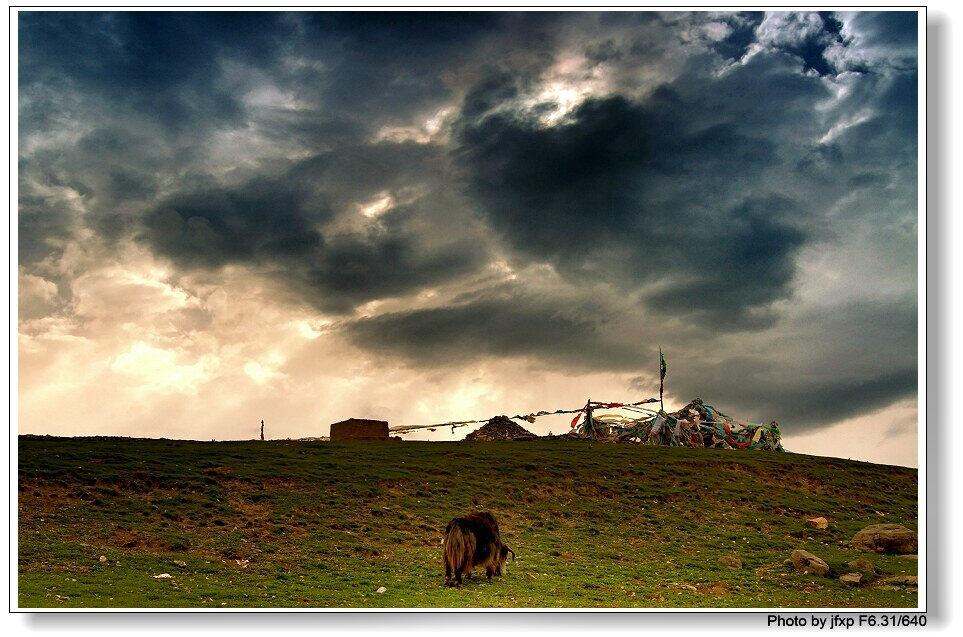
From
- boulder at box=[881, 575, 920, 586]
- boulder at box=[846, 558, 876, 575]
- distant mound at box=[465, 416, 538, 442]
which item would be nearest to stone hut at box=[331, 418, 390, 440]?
distant mound at box=[465, 416, 538, 442]

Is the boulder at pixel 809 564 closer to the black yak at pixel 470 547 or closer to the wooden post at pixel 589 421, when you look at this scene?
the black yak at pixel 470 547

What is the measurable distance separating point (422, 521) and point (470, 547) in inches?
439

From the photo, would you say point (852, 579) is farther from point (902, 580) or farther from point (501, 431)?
point (501, 431)

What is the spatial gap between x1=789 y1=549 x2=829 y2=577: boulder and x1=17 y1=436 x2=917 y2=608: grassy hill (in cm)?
66

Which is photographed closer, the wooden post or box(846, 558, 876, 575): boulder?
box(846, 558, 876, 575): boulder

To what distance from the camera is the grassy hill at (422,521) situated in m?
22.3

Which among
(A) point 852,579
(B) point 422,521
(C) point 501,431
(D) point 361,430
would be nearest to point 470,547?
(B) point 422,521

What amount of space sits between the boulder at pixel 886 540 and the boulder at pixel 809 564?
489 centimetres

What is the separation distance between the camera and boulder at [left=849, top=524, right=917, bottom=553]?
29.0 metres

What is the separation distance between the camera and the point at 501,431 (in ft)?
184

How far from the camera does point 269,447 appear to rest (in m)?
45.3

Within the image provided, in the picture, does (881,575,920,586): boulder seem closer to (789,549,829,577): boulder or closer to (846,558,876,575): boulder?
(846,558,876,575): boulder
